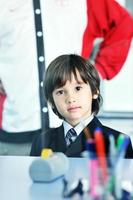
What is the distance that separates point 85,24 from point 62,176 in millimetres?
1009

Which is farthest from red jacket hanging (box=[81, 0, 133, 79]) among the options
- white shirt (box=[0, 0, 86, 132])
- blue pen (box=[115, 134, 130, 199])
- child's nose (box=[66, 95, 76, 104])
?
blue pen (box=[115, 134, 130, 199])

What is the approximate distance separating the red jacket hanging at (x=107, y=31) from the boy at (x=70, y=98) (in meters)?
0.49

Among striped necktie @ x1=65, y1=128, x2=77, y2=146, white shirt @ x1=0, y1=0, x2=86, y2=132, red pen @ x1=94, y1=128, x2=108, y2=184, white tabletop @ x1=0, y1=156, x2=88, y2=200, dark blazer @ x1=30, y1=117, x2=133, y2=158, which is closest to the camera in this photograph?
red pen @ x1=94, y1=128, x2=108, y2=184

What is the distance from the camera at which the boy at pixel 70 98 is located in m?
0.98

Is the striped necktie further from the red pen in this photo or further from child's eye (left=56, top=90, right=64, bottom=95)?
the red pen

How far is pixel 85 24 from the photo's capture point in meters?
1.55

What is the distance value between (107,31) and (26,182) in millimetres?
1054

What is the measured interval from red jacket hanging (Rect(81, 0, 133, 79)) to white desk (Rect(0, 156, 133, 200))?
2.74ft

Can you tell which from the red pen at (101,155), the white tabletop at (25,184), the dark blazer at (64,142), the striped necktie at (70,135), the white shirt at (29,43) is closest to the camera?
the red pen at (101,155)

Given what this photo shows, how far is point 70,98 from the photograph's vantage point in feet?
3.23

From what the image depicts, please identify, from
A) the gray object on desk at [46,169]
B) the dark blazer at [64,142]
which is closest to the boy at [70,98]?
the dark blazer at [64,142]

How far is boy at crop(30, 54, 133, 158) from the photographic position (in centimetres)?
98

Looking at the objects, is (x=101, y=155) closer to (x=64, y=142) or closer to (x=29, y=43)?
(x=64, y=142)

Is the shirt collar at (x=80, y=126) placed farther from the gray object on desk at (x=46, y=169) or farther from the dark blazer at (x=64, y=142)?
the gray object on desk at (x=46, y=169)
